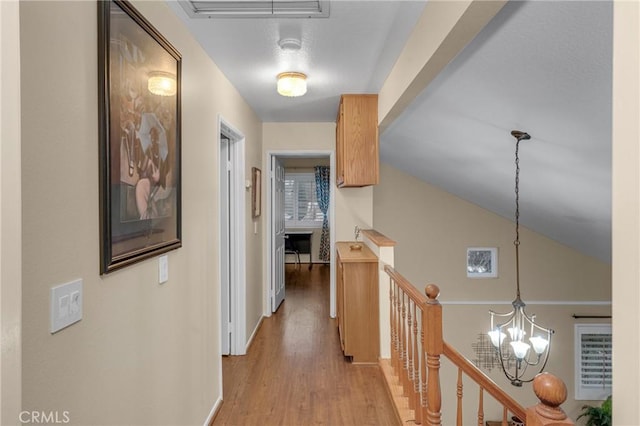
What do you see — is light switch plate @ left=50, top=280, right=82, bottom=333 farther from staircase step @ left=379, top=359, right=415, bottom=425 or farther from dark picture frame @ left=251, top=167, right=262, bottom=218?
dark picture frame @ left=251, top=167, right=262, bottom=218

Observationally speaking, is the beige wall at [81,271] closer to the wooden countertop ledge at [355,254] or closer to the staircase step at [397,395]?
the staircase step at [397,395]

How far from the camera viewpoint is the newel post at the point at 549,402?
88cm

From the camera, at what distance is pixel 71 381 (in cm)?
106

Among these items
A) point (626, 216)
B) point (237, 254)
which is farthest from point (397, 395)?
point (626, 216)

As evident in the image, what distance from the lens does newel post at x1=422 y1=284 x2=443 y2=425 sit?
5.83ft

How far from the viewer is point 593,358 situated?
220 inches

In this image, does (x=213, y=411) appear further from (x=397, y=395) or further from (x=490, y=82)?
(x=490, y=82)

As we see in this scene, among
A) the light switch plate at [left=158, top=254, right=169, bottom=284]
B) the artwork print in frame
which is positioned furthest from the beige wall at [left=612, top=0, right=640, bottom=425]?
the artwork print in frame

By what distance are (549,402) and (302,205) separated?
25.3 ft

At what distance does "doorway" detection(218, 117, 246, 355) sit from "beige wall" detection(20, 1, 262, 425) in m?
1.35

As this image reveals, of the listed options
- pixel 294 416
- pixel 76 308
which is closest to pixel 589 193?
pixel 294 416

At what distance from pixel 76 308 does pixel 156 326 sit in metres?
0.59

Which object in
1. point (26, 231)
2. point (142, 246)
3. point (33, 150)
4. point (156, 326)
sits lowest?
point (156, 326)

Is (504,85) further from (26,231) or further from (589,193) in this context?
(26,231)
